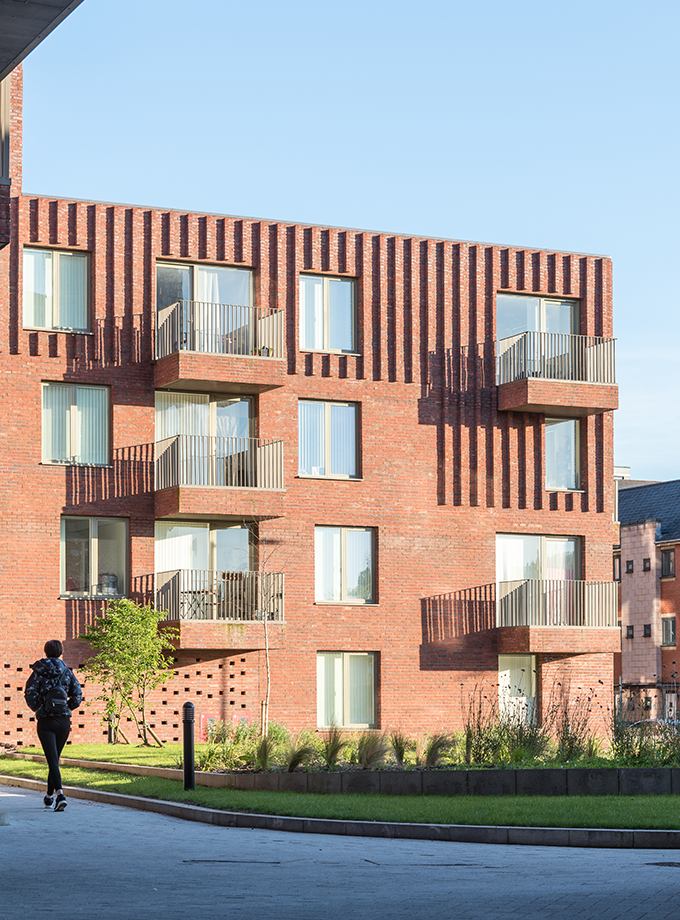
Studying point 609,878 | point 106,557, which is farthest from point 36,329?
point 609,878

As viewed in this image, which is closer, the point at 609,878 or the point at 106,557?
the point at 609,878

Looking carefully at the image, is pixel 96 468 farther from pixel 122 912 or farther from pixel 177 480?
pixel 122 912

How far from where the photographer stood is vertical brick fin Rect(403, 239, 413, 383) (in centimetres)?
3538

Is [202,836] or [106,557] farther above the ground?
[106,557]

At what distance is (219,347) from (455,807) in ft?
61.6

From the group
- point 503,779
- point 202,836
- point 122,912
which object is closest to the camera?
point 122,912

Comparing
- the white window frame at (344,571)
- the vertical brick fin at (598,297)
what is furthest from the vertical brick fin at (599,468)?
the white window frame at (344,571)

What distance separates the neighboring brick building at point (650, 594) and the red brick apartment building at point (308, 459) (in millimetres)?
25678

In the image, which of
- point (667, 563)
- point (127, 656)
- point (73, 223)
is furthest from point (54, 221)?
point (667, 563)

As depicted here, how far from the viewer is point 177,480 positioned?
31984mm

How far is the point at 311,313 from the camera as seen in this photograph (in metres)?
34.8

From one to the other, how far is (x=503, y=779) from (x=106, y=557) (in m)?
16.7

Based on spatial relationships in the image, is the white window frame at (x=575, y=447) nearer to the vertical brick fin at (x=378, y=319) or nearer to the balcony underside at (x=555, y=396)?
the balcony underside at (x=555, y=396)

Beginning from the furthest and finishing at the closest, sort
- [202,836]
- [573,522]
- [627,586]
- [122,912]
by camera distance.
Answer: [627,586] < [573,522] < [202,836] < [122,912]
